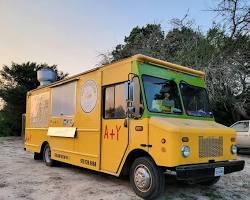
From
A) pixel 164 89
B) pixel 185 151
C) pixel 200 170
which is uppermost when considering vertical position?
pixel 164 89

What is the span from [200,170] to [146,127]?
4.39 ft

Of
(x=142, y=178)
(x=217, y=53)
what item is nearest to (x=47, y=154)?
(x=142, y=178)

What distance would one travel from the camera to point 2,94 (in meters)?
27.9

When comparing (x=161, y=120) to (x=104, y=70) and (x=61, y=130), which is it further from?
(x=61, y=130)

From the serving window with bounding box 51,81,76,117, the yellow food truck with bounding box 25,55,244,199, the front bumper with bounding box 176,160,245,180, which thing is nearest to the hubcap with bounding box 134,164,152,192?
the yellow food truck with bounding box 25,55,244,199

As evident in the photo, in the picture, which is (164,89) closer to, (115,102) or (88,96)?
(115,102)

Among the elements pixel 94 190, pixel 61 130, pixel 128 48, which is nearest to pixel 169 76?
pixel 94 190

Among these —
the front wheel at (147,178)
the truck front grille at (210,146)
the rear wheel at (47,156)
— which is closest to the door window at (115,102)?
the front wheel at (147,178)

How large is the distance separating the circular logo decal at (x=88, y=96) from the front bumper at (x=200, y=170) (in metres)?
3.34

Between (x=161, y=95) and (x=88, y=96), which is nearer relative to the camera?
(x=161, y=95)

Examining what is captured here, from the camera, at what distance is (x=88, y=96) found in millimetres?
9070

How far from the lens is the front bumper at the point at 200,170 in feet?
20.1

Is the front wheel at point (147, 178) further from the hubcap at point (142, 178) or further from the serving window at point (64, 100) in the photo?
the serving window at point (64, 100)

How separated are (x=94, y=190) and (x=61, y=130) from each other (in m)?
3.18
